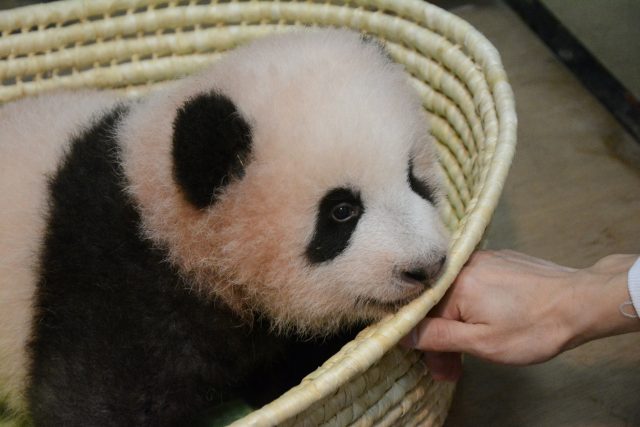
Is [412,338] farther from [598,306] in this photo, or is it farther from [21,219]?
[21,219]

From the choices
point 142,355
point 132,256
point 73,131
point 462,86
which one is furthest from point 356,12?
point 142,355

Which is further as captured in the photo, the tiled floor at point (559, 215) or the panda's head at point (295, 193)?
the tiled floor at point (559, 215)

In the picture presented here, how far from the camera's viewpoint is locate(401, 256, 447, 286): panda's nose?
1.04 m

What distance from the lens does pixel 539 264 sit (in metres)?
1.20

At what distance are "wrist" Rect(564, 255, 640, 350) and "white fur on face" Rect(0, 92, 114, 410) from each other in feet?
2.63

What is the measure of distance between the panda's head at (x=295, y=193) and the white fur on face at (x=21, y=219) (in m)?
0.19

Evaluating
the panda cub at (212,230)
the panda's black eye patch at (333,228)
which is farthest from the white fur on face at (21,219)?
the panda's black eye patch at (333,228)

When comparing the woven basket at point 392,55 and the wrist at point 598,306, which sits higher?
the woven basket at point 392,55

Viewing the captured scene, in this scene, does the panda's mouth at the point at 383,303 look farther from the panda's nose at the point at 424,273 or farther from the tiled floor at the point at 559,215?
the tiled floor at the point at 559,215

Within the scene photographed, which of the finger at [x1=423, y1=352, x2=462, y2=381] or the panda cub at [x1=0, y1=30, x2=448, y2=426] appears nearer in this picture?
the panda cub at [x1=0, y1=30, x2=448, y2=426]

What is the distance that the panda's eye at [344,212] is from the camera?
1.06 m

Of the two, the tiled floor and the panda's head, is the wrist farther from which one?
the tiled floor

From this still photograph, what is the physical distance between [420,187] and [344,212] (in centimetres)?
16

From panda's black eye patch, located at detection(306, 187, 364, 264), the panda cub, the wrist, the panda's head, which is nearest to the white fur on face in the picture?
the panda cub
